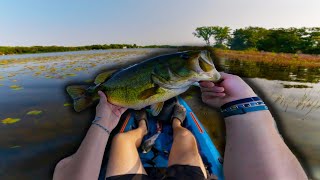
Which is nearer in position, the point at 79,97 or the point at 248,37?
the point at 79,97

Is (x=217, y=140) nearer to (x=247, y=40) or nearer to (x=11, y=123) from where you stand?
(x=11, y=123)

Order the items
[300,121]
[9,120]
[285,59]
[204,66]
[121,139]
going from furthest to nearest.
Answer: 1. [285,59]
2. [9,120]
3. [300,121]
4. [121,139]
5. [204,66]

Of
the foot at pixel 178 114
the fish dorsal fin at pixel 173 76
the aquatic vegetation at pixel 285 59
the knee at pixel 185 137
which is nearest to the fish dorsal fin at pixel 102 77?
the fish dorsal fin at pixel 173 76

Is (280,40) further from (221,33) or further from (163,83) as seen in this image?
(163,83)

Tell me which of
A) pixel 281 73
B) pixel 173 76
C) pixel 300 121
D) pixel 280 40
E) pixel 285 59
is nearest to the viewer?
pixel 173 76

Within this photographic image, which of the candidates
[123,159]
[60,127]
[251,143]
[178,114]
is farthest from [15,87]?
[251,143]

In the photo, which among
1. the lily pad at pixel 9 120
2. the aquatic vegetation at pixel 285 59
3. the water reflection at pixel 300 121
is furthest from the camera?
the aquatic vegetation at pixel 285 59

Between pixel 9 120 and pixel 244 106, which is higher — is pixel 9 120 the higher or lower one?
the lower one

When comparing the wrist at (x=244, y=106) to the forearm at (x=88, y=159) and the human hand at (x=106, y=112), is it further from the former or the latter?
the forearm at (x=88, y=159)
